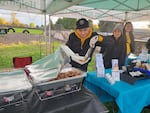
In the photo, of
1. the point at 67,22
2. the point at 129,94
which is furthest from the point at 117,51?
the point at 67,22

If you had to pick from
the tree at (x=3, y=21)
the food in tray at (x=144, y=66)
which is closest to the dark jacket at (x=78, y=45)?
the food in tray at (x=144, y=66)

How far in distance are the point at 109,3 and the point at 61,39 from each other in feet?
10.9

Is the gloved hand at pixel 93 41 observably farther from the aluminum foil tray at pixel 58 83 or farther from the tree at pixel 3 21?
the tree at pixel 3 21

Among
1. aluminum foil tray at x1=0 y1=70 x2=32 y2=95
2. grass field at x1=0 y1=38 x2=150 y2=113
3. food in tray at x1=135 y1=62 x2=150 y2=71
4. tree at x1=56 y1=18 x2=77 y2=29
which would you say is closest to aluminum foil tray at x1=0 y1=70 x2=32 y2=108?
aluminum foil tray at x1=0 y1=70 x2=32 y2=95

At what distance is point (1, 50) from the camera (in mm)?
5785

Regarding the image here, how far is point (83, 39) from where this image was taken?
1.61 metres

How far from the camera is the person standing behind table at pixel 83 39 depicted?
145cm

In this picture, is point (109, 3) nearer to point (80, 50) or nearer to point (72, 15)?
point (72, 15)

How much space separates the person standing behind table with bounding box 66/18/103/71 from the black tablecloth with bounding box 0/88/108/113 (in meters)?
0.56

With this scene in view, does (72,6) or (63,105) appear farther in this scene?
(72,6)

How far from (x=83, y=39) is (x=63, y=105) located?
37.3 inches

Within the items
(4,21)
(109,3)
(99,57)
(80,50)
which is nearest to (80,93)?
(99,57)

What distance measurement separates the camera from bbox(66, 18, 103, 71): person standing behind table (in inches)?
57.2

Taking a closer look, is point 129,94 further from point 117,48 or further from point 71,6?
point 71,6
